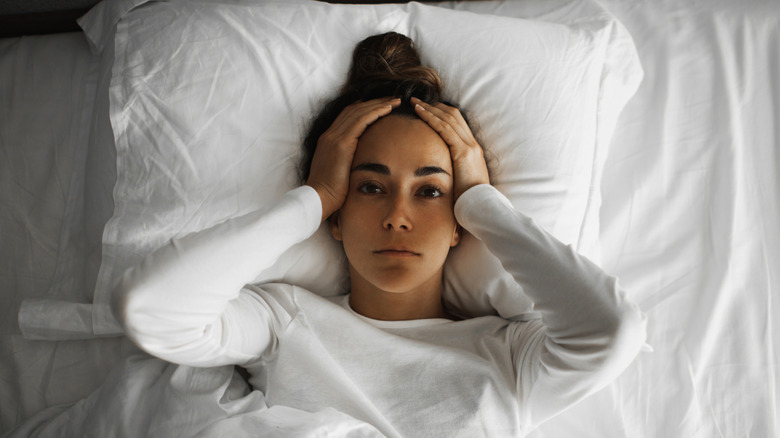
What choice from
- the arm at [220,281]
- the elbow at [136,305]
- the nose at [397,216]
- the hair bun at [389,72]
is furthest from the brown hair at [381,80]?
the elbow at [136,305]

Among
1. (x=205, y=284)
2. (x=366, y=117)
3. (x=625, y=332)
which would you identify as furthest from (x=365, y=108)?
(x=625, y=332)

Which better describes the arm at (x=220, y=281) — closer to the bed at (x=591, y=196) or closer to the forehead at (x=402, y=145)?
the forehead at (x=402, y=145)

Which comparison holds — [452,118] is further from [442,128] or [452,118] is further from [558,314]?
[558,314]

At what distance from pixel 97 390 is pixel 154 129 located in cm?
55

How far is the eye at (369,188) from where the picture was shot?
3.93 ft

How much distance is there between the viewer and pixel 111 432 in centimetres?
113

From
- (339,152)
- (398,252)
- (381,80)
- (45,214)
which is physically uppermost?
(381,80)

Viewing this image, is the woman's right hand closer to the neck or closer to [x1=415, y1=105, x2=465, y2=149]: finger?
[x1=415, y1=105, x2=465, y2=149]: finger

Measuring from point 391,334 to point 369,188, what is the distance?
301mm

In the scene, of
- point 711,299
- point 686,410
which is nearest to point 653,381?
point 686,410

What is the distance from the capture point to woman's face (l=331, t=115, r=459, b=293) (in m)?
1.14

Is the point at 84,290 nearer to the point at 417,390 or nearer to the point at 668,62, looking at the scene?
the point at 417,390

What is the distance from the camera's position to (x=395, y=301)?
4.16 feet

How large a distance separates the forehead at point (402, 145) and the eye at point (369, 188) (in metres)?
0.05
